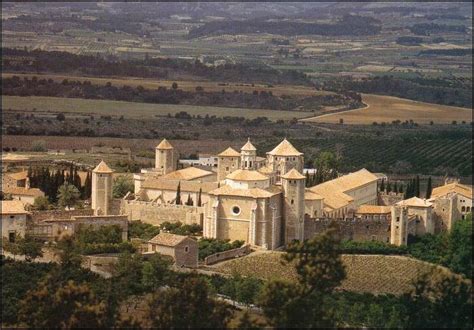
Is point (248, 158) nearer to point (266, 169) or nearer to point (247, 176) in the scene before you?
point (266, 169)

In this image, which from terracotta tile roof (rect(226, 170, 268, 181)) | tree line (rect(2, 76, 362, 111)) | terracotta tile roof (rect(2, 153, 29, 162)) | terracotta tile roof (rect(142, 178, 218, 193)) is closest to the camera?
terracotta tile roof (rect(226, 170, 268, 181))

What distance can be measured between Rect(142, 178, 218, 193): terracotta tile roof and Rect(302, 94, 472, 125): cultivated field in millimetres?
40928

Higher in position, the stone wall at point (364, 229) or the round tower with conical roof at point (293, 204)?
the round tower with conical roof at point (293, 204)

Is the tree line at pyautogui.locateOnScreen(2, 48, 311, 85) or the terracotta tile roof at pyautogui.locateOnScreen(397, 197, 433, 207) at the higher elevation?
the terracotta tile roof at pyautogui.locateOnScreen(397, 197, 433, 207)

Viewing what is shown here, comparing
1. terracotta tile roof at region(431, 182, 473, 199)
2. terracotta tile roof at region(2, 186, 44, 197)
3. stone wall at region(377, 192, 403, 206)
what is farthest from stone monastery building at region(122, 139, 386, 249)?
terracotta tile roof at region(2, 186, 44, 197)

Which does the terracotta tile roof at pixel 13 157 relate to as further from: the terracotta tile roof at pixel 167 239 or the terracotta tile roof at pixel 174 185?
the terracotta tile roof at pixel 167 239

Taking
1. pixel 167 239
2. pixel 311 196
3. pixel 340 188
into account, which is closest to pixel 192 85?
pixel 340 188

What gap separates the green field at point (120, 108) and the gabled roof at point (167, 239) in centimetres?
4554

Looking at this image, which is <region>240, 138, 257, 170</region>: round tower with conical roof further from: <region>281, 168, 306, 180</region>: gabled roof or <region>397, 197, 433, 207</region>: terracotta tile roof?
<region>397, 197, 433, 207</region>: terracotta tile roof

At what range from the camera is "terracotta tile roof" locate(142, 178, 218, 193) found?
4347cm

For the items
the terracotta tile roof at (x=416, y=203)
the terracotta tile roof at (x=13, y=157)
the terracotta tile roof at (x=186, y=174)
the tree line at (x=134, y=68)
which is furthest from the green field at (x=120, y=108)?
the terracotta tile roof at (x=416, y=203)

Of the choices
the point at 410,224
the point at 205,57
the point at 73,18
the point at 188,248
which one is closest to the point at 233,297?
the point at 188,248

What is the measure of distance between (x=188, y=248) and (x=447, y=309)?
8.81m

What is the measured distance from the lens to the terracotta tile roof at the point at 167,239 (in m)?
38.2
